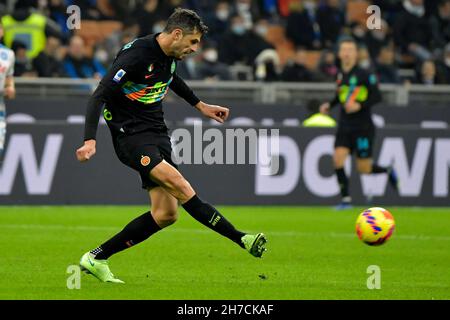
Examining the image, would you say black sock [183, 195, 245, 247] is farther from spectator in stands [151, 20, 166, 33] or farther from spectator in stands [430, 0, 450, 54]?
spectator in stands [430, 0, 450, 54]

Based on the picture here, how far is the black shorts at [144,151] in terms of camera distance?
888 cm

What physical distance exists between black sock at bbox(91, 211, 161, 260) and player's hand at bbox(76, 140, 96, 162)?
1.01 meters

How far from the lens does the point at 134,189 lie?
17.1 m

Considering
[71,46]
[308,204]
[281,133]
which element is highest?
[71,46]

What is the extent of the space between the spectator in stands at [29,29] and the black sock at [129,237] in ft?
33.7

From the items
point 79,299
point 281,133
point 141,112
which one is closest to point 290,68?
point 281,133

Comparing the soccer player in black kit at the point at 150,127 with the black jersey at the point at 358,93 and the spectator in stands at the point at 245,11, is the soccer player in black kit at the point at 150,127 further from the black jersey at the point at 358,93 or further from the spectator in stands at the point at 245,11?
the spectator in stands at the point at 245,11

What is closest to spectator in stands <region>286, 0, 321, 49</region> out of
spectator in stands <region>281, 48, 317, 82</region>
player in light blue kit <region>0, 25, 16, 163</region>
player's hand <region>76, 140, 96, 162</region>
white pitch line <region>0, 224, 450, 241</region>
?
spectator in stands <region>281, 48, 317, 82</region>

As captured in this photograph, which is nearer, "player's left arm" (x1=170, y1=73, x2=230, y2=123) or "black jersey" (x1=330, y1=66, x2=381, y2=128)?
"player's left arm" (x1=170, y1=73, x2=230, y2=123)

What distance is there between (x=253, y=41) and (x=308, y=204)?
4.38 metres

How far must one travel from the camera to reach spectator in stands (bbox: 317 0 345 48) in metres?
22.3

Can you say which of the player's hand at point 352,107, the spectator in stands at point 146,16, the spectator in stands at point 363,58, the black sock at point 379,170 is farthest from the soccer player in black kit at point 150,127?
the spectator in stands at point 363,58
